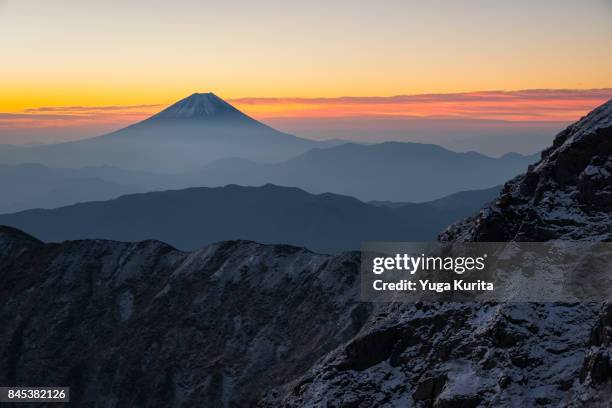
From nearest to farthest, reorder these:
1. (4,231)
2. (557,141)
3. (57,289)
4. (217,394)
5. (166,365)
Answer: (557,141), (217,394), (166,365), (57,289), (4,231)

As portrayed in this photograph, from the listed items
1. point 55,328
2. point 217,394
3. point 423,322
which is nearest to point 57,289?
point 55,328

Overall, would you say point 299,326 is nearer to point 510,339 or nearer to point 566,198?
point 566,198

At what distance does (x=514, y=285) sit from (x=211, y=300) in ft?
167

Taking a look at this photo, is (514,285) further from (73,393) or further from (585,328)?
(73,393)

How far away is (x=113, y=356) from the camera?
93.2m

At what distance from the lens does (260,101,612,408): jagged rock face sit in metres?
44.4
